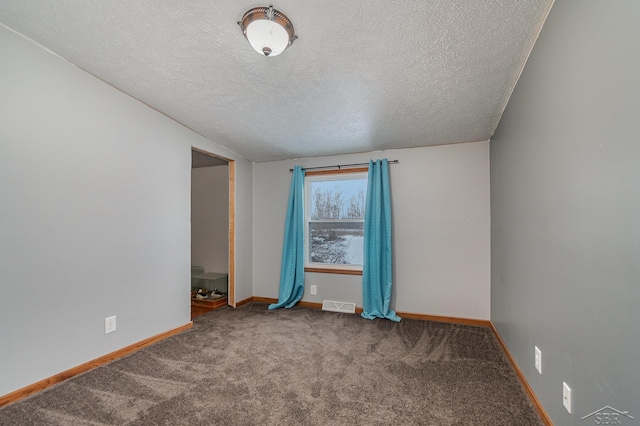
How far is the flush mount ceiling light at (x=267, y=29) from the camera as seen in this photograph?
140cm

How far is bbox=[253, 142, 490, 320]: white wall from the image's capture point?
10.6ft

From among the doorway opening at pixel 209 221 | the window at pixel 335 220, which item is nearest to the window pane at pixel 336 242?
the window at pixel 335 220

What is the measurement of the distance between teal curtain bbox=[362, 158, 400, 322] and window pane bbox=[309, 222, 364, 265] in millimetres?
289

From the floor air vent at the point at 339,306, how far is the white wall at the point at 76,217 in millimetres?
1827

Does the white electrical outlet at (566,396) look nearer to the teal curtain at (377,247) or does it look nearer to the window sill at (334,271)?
the teal curtain at (377,247)

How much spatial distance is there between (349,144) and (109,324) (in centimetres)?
298

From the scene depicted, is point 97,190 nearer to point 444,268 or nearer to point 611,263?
point 611,263

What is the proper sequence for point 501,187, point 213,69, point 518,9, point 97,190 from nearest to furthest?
point 518,9, point 213,69, point 97,190, point 501,187

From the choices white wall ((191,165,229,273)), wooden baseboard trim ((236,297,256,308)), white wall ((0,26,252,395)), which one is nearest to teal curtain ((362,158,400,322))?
wooden baseboard trim ((236,297,256,308))

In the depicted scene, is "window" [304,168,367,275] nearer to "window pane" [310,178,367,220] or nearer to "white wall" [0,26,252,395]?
"window pane" [310,178,367,220]

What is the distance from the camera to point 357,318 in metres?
3.39

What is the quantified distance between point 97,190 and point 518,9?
9.81ft

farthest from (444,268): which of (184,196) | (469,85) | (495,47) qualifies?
(184,196)

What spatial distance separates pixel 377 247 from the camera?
3422mm
